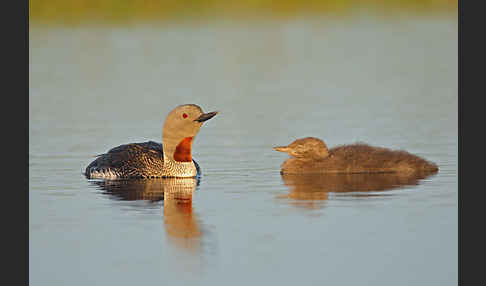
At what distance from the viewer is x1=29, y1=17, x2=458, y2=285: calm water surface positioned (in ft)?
23.3

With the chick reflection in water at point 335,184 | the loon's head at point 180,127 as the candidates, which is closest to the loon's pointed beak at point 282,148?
the chick reflection in water at point 335,184

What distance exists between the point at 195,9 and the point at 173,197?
2255 centimetres

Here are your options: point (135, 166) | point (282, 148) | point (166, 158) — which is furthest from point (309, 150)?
point (135, 166)

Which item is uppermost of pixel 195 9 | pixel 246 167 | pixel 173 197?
pixel 195 9

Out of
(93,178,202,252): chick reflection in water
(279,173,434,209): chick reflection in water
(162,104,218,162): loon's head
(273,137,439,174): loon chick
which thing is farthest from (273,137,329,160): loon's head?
(93,178,202,252): chick reflection in water

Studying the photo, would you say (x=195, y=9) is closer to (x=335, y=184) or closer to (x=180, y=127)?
(x=180, y=127)

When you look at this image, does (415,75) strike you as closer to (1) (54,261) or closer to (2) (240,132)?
(2) (240,132)

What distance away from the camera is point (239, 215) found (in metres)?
8.23

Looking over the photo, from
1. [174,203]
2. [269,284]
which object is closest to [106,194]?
[174,203]

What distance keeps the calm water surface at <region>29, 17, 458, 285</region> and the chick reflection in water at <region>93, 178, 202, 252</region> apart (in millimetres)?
20

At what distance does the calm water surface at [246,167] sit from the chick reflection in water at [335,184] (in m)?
0.03

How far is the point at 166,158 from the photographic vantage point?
33.6 feet

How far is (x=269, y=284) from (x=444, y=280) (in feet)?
3.40

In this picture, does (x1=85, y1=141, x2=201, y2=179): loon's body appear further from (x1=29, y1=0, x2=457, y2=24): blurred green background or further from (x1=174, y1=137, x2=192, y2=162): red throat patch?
(x1=29, y1=0, x2=457, y2=24): blurred green background
